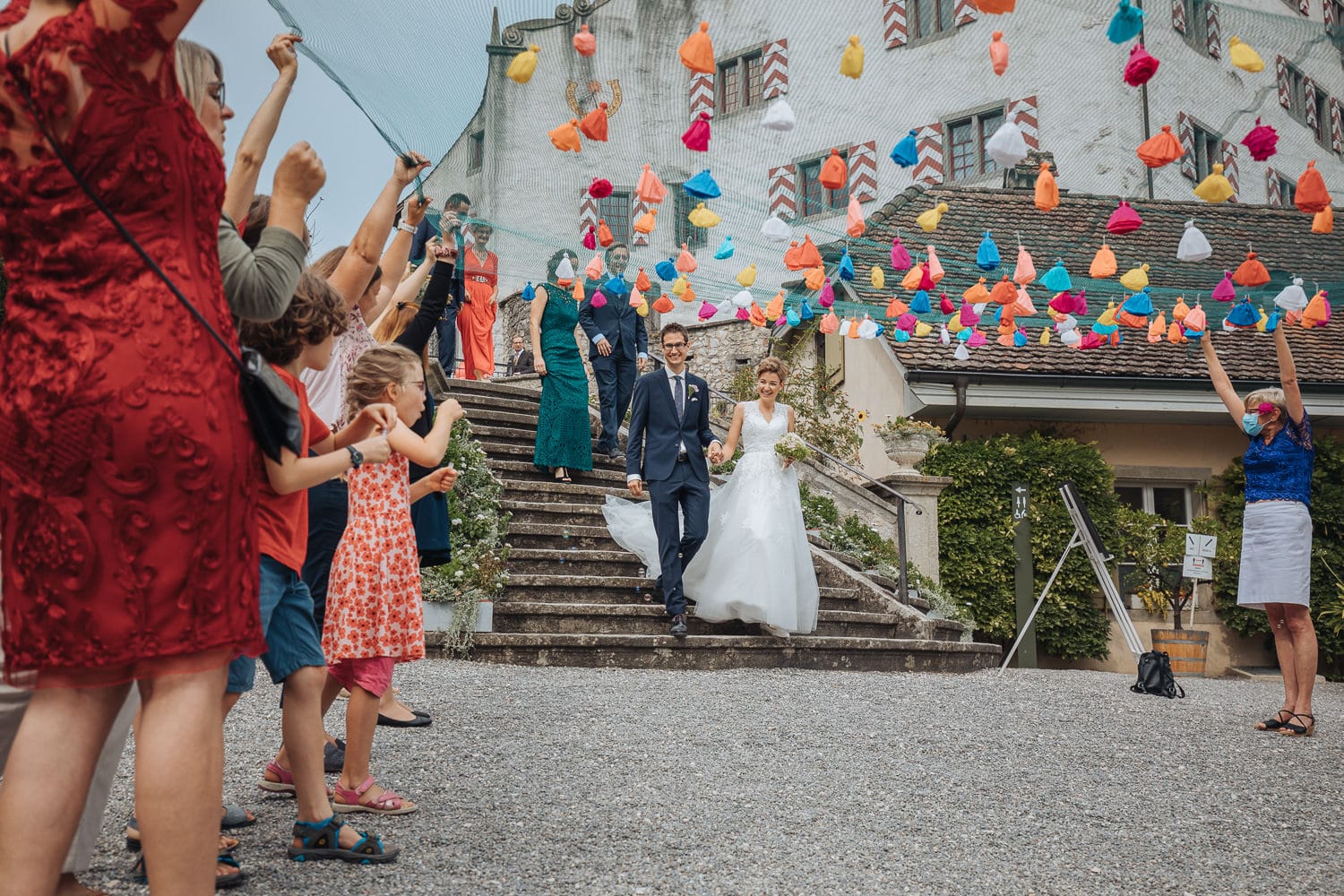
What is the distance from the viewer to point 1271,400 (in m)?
5.98

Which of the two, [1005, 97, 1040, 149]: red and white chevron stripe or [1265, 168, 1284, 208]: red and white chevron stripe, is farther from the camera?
[1265, 168, 1284, 208]: red and white chevron stripe

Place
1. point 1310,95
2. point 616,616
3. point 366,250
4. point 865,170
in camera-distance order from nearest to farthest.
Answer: point 366,250
point 616,616
point 1310,95
point 865,170

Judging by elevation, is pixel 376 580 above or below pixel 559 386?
below

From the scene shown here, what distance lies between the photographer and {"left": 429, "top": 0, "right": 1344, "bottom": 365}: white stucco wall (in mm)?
6484

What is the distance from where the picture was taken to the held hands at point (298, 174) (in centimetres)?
200

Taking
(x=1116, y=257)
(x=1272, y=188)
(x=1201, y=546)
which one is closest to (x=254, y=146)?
(x=1201, y=546)

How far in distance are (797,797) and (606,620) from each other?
3.85 m

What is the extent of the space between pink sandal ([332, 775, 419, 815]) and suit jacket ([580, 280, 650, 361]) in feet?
22.8

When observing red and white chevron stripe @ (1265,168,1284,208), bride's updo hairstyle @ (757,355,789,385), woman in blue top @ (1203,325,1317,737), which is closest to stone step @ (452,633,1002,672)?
bride's updo hairstyle @ (757,355,789,385)

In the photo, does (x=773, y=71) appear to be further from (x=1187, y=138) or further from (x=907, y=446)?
(x=1187, y=138)

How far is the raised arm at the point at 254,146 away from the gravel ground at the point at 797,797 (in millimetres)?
1572

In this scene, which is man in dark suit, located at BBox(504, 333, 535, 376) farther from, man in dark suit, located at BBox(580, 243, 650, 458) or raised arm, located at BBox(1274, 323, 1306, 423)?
raised arm, located at BBox(1274, 323, 1306, 423)

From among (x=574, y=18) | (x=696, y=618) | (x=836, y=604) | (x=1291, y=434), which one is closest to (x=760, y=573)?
(x=696, y=618)

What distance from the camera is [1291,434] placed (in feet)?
19.2
